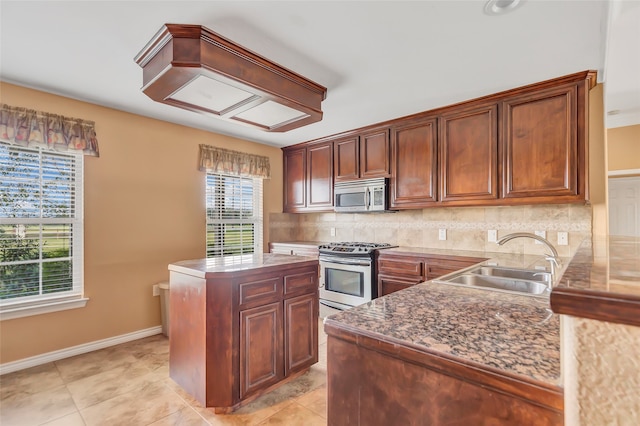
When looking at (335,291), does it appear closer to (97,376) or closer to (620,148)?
(97,376)

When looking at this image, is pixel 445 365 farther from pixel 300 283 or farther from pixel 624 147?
pixel 624 147

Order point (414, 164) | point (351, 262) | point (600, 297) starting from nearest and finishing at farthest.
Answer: point (600, 297) → point (414, 164) → point (351, 262)

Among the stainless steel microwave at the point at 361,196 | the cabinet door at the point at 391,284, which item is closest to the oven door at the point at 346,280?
the cabinet door at the point at 391,284

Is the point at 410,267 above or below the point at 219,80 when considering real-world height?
below

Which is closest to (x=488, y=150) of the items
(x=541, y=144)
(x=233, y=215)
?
(x=541, y=144)

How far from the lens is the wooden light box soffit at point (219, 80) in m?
1.81

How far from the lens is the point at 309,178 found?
4.55 meters

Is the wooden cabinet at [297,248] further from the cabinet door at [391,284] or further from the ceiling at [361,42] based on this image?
the ceiling at [361,42]

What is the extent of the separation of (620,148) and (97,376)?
4.70 m

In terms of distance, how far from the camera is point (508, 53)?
2.14m

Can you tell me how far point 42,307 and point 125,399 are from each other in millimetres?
1284

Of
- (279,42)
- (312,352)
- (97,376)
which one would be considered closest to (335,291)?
(312,352)

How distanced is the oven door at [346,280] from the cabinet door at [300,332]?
1071mm

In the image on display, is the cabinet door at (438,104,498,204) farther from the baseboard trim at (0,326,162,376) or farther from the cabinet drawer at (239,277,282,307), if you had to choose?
the baseboard trim at (0,326,162,376)
